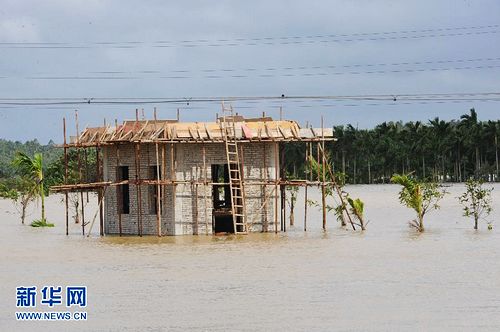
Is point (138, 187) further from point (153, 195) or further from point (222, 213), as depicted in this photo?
point (222, 213)

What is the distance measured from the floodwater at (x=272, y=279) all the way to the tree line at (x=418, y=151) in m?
66.3

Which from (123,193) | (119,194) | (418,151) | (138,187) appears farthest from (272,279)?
(418,151)

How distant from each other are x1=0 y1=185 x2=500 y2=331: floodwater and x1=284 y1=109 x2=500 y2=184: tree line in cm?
6633

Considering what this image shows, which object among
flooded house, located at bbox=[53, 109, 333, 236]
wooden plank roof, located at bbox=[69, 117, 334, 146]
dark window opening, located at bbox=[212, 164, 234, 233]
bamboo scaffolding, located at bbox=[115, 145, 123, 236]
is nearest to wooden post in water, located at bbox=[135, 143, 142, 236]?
flooded house, located at bbox=[53, 109, 333, 236]

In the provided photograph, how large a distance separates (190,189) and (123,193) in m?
2.87

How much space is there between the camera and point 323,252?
31047 mm

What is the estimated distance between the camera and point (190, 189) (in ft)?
116

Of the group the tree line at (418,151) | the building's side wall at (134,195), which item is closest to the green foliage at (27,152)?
the tree line at (418,151)

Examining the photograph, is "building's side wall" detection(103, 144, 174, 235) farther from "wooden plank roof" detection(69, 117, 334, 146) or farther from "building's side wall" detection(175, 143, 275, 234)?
"wooden plank roof" detection(69, 117, 334, 146)

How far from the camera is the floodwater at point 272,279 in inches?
771

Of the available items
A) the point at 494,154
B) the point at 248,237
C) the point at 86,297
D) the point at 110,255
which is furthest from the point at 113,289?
the point at 494,154

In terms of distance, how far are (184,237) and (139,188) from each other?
2.28 meters

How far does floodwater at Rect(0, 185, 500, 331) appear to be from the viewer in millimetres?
19594

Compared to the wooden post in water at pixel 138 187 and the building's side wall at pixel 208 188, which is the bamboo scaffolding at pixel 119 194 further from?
the building's side wall at pixel 208 188
